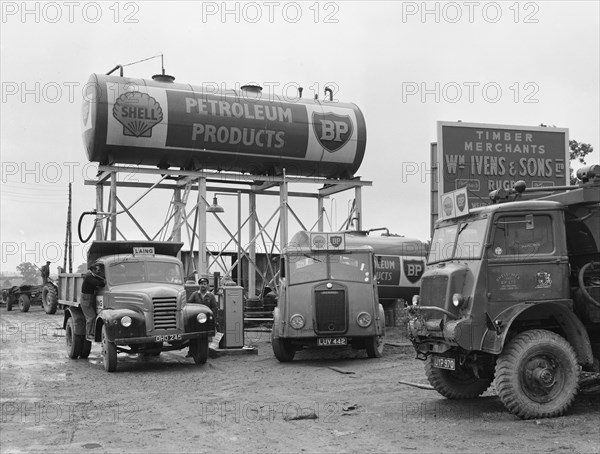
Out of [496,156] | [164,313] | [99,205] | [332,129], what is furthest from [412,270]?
[164,313]

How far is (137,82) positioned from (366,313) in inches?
424

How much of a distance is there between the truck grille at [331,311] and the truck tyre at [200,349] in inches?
92.4

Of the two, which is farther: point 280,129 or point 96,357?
point 280,129

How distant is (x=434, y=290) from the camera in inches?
403

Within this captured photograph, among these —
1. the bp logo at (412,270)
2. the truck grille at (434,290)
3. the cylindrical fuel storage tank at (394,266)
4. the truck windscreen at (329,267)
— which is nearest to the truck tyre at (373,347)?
the truck windscreen at (329,267)

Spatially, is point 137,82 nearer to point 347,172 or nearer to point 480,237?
point 347,172

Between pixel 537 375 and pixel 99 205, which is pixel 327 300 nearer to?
pixel 537 375

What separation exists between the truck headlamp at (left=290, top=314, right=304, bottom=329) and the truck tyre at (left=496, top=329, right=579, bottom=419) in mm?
6570

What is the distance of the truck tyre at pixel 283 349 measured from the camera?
15935 millimetres

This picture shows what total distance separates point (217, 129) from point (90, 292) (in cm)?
837

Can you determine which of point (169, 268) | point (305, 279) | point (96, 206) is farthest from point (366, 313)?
point (96, 206)

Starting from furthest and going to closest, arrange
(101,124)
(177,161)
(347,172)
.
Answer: (347,172)
(177,161)
(101,124)

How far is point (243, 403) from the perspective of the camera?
10875mm

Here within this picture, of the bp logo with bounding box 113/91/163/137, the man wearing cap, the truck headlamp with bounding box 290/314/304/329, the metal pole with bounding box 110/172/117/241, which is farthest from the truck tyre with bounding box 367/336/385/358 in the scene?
the bp logo with bounding box 113/91/163/137
